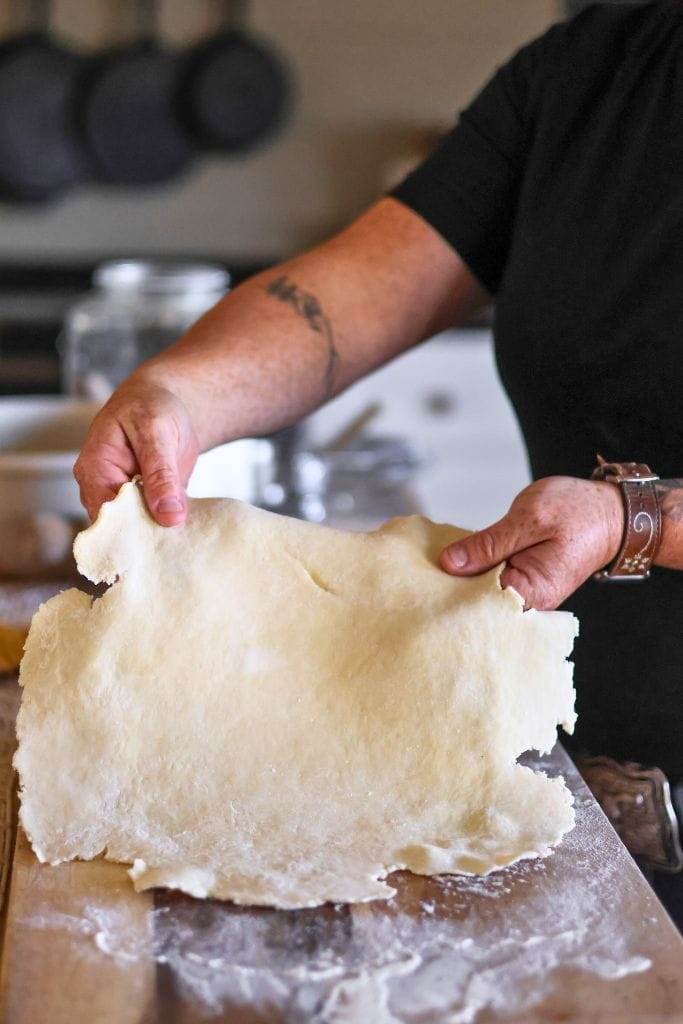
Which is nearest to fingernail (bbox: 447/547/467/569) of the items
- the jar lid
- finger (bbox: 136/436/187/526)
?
finger (bbox: 136/436/187/526)

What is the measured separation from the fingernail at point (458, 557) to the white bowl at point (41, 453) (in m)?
0.70

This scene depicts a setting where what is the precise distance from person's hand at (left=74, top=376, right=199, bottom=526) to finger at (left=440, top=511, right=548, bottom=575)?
24cm

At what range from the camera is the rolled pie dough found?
3.30 feet

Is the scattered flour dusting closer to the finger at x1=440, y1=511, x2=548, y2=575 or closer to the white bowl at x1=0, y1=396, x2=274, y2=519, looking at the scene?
the finger at x1=440, y1=511, x2=548, y2=575

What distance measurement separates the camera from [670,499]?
1.05m

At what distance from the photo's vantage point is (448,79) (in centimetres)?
405

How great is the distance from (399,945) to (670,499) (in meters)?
0.44

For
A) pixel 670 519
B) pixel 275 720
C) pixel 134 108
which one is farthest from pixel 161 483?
pixel 134 108

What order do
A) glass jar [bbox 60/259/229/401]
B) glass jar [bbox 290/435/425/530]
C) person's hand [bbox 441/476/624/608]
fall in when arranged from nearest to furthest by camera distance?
person's hand [bbox 441/476/624/608] → glass jar [bbox 290/435/425/530] → glass jar [bbox 60/259/229/401]

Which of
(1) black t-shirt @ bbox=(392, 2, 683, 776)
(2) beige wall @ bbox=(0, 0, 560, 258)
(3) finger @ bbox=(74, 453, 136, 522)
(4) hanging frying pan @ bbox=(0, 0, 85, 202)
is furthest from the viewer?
(2) beige wall @ bbox=(0, 0, 560, 258)

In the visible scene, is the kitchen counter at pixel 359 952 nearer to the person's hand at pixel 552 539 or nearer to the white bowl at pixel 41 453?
the person's hand at pixel 552 539

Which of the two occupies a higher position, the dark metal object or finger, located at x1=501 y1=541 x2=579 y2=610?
finger, located at x1=501 y1=541 x2=579 y2=610

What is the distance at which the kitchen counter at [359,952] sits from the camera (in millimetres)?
808

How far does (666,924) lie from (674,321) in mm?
582
